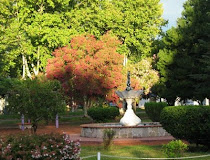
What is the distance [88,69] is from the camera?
3797cm

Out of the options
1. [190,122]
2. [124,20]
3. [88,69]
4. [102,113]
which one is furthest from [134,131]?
[124,20]

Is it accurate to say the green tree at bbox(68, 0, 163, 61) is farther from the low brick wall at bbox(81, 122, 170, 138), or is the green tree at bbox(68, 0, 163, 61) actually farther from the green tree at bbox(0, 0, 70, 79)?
the low brick wall at bbox(81, 122, 170, 138)

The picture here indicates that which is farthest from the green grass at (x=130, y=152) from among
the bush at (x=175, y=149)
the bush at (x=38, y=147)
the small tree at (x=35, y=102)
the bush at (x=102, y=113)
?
the bush at (x=102, y=113)

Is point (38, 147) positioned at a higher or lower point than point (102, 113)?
lower

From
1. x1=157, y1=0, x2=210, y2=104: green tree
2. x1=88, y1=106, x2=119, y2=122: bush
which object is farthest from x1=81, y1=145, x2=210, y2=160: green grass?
x1=157, y1=0, x2=210, y2=104: green tree

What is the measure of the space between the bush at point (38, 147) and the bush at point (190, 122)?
5944 millimetres

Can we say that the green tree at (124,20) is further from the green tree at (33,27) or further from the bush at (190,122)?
the bush at (190,122)

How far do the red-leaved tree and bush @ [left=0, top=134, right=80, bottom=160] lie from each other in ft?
86.6

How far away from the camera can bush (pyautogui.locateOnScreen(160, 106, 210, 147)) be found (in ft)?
51.1

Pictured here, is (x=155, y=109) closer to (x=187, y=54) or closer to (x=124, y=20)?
(x=187, y=54)

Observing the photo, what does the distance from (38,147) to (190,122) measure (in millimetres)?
7113

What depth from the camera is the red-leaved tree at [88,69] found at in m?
37.7

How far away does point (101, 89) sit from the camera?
37.9 meters

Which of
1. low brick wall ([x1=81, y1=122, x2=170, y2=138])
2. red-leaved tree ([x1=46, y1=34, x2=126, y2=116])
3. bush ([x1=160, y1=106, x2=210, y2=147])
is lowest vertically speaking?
low brick wall ([x1=81, y1=122, x2=170, y2=138])
